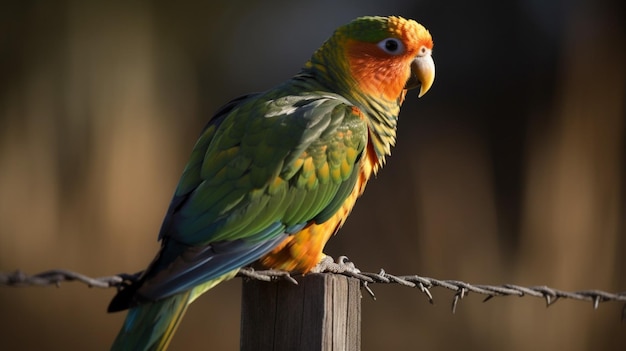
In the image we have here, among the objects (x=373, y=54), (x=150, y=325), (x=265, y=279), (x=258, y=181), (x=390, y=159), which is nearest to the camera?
(x=150, y=325)

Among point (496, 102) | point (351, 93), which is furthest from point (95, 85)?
point (496, 102)

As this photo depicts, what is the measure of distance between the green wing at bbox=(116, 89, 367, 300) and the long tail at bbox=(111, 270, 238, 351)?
0.10 meters

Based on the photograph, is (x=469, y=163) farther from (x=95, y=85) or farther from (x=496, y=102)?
(x=95, y=85)

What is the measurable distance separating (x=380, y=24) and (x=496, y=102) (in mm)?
3467

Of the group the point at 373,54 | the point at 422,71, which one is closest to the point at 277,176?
the point at 373,54

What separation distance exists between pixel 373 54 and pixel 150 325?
1760 mm

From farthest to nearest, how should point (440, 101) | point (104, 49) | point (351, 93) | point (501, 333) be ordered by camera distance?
point (440, 101), point (501, 333), point (104, 49), point (351, 93)

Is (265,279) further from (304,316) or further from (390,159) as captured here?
(390,159)

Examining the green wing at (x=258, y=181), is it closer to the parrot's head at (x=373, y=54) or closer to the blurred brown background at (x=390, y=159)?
the parrot's head at (x=373, y=54)

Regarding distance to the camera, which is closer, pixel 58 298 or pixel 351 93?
pixel 351 93

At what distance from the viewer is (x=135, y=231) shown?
5672mm

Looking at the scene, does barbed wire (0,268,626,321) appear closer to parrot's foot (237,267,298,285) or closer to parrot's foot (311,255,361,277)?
parrot's foot (237,267,298,285)

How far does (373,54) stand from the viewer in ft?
12.3

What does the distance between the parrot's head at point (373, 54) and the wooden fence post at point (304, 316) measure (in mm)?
1323
